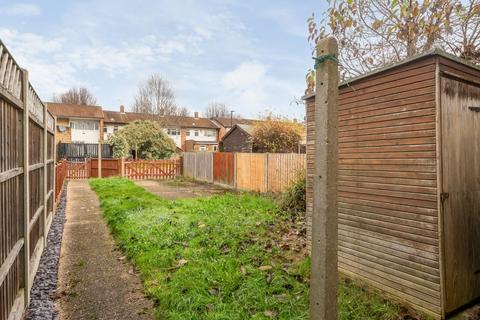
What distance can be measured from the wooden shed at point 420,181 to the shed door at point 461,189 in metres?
0.01

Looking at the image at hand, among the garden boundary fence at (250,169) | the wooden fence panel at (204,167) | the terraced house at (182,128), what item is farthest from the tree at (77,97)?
the wooden fence panel at (204,167)

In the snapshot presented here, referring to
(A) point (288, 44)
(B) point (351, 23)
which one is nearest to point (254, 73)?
(A) point (288, 44)

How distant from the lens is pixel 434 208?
9.65 ft

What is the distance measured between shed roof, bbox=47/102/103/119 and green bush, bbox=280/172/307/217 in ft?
108

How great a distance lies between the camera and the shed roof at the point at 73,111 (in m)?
33.7

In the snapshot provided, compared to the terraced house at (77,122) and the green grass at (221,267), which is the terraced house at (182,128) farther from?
the green grass at (221,267)

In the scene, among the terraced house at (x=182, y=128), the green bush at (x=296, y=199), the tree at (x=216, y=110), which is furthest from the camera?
the tree at (x=216, y=110)

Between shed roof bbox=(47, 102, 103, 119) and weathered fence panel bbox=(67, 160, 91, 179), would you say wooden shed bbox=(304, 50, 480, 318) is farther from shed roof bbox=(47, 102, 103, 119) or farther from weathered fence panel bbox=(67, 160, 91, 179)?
shed roof bbox=(47, 102, 103, 119)

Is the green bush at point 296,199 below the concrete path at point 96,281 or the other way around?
the other way around

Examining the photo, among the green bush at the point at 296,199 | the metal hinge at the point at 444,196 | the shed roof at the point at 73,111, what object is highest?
the shed roof at the point at 73,111

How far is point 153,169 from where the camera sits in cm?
1886

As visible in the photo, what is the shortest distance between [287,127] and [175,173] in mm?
7494

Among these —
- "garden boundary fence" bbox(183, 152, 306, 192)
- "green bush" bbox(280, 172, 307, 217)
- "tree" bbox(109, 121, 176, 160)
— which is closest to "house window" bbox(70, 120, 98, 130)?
"tree" bbox(109, 121, 176, 160)

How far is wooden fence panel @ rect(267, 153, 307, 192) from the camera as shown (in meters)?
9.81
